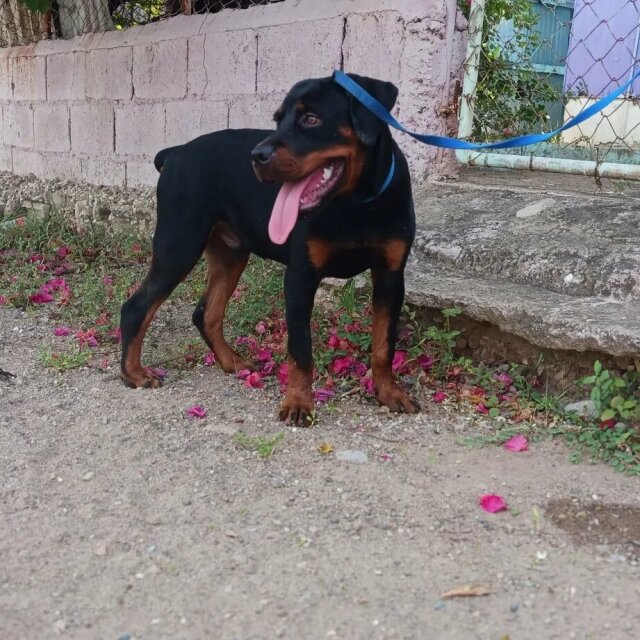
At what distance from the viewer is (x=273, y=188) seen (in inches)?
130

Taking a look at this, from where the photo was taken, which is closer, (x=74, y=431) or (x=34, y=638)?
(x=34, y=638)

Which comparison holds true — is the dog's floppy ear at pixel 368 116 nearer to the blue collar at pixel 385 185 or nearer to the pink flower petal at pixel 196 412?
the blue collar at pixel 385 185

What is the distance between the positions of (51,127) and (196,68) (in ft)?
7.37

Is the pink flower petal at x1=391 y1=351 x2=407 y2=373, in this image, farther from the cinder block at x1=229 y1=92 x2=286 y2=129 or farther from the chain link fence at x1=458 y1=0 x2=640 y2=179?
the cinder block at x1=229 y1=92 x2=286 y2=129

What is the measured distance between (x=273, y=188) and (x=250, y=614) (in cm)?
188

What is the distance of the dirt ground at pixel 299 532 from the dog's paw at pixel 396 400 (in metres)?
0.05

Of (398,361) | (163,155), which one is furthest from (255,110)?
(398,361)

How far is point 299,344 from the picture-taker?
10.2 feet

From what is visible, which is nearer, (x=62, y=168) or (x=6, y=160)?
(x=62, y=168)

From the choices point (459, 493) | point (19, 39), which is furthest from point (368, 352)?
point (19, 39)

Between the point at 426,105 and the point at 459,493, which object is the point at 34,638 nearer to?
the point at 459,493

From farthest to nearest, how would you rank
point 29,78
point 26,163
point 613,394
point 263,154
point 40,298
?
point 26,163 → point 29,78 → point 40,298 → point 613,394 → point 263,154

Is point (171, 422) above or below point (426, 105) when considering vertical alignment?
below

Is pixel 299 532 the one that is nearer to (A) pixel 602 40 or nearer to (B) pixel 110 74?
(B) pixel 110 74
